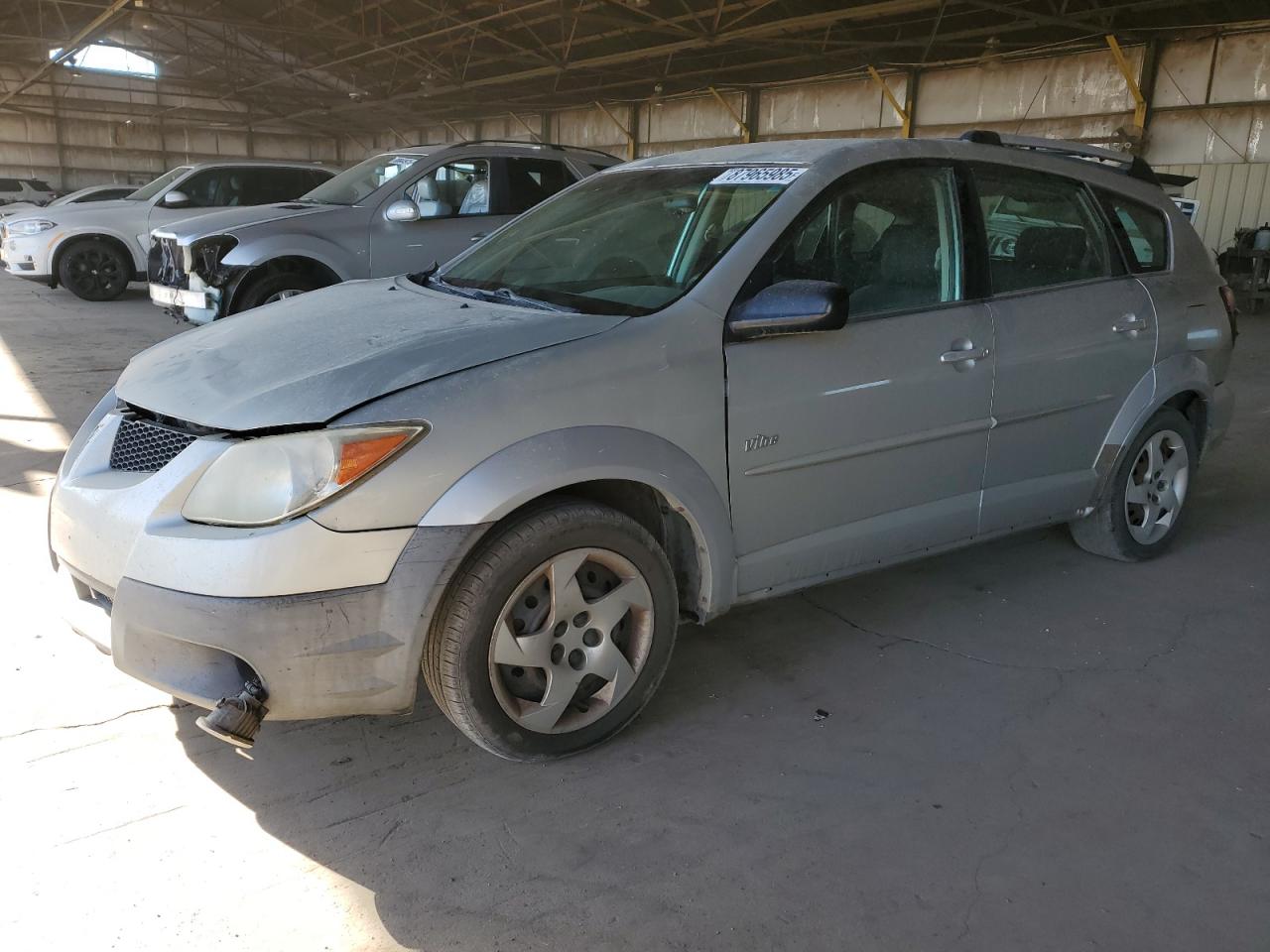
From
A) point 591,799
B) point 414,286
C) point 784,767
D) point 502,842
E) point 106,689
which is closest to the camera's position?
point 502,842

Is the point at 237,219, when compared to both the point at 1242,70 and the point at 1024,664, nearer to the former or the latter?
the point at 1024,664

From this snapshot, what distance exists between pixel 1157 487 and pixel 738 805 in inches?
103

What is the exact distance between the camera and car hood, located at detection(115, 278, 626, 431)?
226cm

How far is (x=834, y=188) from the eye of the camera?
295 cm

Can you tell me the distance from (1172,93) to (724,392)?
610 inches


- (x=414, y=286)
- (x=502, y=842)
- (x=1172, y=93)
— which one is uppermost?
(x=1172, y=93)

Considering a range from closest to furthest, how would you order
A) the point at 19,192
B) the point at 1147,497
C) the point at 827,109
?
the point at 1147,497
the point at 827,109
the point at 19,192

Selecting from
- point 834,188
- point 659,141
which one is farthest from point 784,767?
point 659,141

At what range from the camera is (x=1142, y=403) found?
146 inches

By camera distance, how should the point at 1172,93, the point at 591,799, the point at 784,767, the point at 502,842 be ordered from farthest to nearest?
1. the point at 1172,93
2. the point at 784,767
3. the point at 591,799
4. the point at 502,842

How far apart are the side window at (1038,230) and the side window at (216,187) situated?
1008 cm

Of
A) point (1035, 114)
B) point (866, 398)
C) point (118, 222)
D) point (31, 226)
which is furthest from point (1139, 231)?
point (1035, 114)

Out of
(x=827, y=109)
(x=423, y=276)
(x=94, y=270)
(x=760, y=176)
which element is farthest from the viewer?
(x=827, y=109)

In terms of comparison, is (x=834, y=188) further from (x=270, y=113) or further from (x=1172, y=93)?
(x=270, y=113)
